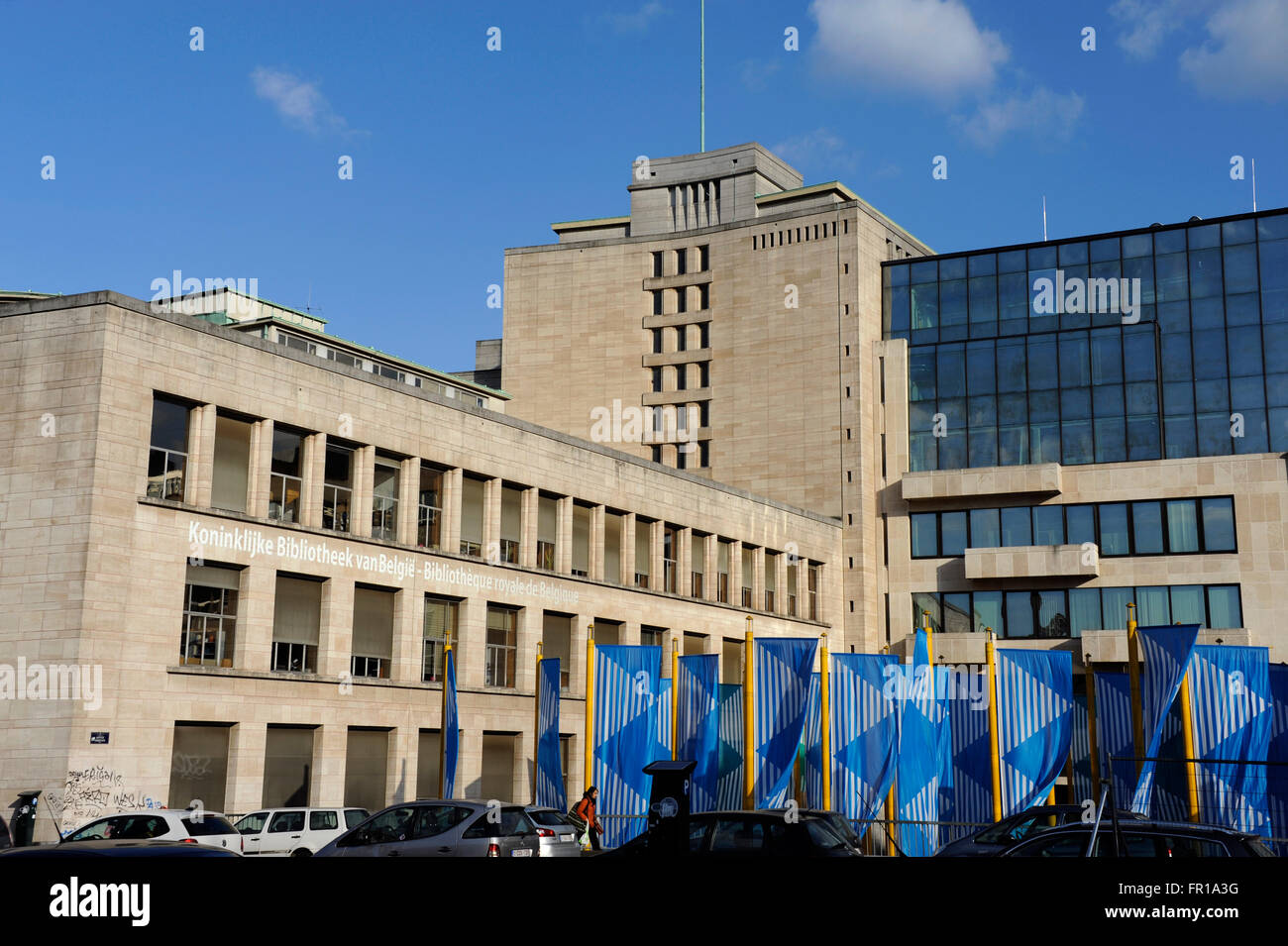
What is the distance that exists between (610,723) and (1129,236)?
38288mm

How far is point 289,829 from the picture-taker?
28.9 metres

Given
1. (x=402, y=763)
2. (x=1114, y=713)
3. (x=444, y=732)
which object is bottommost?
(x=402, y=763)

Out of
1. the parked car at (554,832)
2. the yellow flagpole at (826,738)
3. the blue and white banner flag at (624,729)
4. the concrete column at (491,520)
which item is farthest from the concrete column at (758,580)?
the parked car at (554,832)

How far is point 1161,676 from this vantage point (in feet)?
87.0

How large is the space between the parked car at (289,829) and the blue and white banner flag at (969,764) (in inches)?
511

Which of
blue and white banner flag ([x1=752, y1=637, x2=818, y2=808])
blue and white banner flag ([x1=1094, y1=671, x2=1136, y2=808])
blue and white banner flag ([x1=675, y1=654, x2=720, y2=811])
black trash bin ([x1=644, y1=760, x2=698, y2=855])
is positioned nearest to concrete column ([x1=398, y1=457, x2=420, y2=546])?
blue and white banner flag ([x1=675, y1=654, x2=720, y2=811])

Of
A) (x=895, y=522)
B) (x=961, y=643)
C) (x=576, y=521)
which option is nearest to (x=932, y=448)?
(x=895, y=522)

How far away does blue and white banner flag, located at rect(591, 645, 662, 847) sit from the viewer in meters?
30.8

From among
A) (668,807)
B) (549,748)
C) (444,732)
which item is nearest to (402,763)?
(444,732)

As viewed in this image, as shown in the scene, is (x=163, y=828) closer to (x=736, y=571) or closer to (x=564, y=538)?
(x=564, y=538)

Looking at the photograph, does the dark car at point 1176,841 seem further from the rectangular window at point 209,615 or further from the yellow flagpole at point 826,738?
the rectangular window at point 209,615

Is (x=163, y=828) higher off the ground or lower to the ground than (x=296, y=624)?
lower

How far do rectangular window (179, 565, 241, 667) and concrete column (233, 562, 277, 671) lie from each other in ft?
0.61

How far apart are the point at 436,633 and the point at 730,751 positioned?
44.2 ft
